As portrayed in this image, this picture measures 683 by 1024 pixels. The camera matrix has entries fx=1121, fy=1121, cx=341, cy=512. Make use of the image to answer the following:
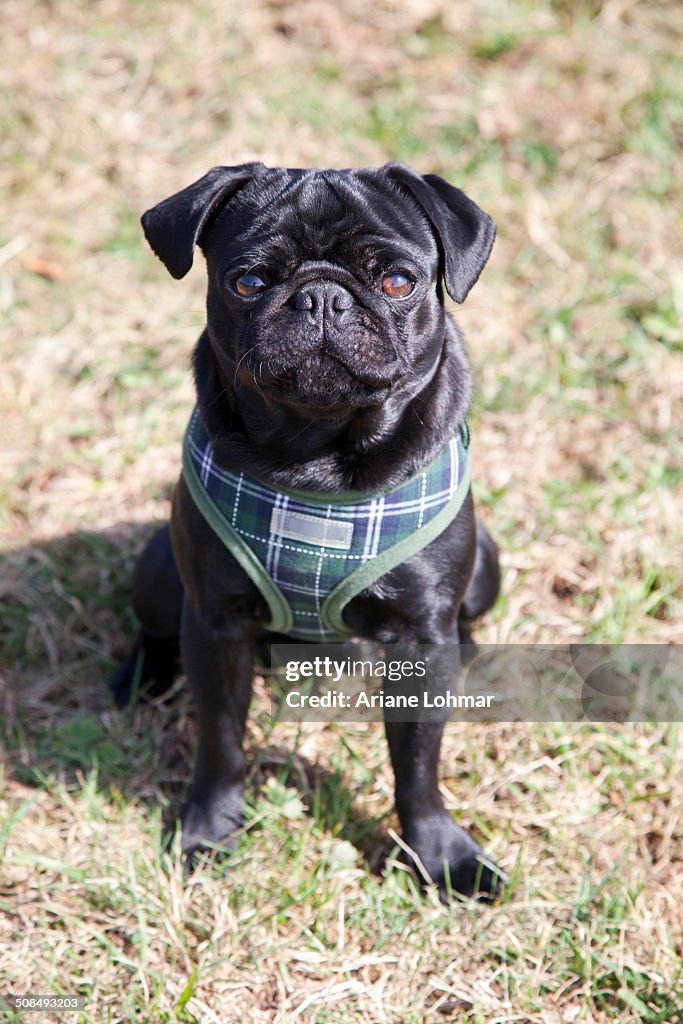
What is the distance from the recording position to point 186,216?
300cm

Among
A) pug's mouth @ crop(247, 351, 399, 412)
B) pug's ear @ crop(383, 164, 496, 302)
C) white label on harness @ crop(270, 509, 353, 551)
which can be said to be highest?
pug's ear @ crop(383, 164, 496, 302)

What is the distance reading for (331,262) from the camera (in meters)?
2.95

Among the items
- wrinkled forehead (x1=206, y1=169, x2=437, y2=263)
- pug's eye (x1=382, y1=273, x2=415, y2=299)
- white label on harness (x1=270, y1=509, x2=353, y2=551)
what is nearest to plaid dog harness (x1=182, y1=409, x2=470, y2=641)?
white label on harness (x1=270, y1=509, x2=353, y2=551)

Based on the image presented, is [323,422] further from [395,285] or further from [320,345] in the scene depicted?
[395,285]

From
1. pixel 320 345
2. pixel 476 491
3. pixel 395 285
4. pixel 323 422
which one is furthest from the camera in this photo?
pixel 476 491

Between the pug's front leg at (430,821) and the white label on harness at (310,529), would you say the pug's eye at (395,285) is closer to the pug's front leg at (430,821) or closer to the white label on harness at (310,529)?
the white label on harness at (310,529)

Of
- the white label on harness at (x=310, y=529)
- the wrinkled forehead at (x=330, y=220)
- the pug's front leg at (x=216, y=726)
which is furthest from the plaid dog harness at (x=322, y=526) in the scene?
the wrinkled forehead at (x=330, y=220)

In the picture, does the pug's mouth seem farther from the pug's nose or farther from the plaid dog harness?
the plaid dog harness

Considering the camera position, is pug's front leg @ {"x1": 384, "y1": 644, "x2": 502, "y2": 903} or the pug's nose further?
pug's front leg @ {"x1": 384, "y1": 644, "x2": 502, "y2": 903}

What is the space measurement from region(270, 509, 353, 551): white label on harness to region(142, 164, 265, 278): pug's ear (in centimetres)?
72

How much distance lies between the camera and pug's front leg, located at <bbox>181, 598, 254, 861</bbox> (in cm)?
338

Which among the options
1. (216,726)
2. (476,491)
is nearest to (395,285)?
(216,726)

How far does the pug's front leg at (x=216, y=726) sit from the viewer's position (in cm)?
338

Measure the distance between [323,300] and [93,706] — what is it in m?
2.10
